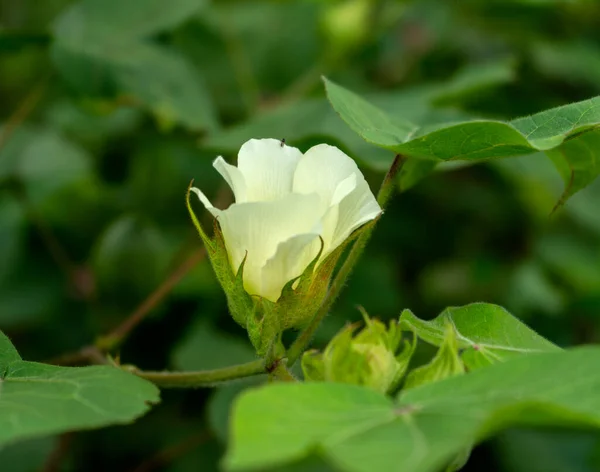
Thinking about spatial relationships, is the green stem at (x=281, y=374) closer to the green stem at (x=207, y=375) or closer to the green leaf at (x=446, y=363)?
the green stem at (x=207, y=375)

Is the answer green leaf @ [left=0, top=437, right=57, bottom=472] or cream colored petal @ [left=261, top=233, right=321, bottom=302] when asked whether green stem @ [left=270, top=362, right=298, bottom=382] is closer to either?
cream colored petal @ [left=261, top=233, right=321, bottom=302]

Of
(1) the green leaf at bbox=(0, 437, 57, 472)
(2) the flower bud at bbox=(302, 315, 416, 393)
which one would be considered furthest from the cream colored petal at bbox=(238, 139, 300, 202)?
(1) the green leaf at bbox=(0, 437, 57, 472)

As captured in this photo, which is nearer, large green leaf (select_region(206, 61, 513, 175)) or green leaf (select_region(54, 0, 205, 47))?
large green leaf (select_region(206, 61, 513, 175))

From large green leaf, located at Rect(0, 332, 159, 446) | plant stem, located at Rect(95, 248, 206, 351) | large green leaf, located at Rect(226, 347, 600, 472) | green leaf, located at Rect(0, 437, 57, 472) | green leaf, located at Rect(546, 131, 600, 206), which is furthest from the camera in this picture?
green leaf, located at Rect(0, 437, 57, 472)

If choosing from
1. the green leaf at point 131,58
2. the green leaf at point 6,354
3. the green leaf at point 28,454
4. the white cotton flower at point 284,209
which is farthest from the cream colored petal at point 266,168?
the green leaf at point 28,454

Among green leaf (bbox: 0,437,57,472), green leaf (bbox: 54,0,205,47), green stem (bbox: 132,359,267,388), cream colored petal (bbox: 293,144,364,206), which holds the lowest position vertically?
green leaf (bbox: 0,437,57,472)

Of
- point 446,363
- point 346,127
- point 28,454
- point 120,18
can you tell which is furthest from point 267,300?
point 120,18

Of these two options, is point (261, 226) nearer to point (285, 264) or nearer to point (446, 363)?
point (285, 264)
